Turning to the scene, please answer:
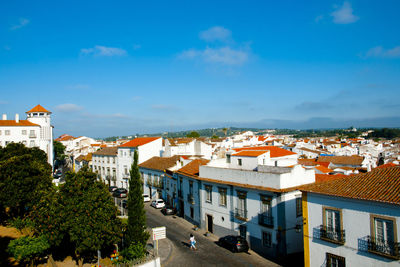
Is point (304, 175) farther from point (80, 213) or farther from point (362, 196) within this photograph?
point (80, 213)

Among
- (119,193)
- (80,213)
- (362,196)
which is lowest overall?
(119,193)

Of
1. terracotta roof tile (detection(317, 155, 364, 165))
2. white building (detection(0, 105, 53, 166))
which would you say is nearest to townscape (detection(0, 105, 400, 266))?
terracotta roof tile (detection(317, 155, 364, 165))

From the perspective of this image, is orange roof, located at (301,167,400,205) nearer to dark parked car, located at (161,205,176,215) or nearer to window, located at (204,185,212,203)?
window, located at (204,185,212,203)

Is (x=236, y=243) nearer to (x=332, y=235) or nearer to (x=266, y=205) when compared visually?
(x=266, y=205)

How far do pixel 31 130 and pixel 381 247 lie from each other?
67673 mm

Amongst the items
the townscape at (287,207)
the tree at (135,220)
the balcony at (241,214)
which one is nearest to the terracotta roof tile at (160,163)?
the townscape at (287,207)

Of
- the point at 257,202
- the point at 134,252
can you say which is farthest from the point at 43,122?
the point at 257,202

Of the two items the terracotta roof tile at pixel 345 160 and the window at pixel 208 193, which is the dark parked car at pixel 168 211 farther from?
the terracotta roof tile at pixel 345 160

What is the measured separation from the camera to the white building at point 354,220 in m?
16.2

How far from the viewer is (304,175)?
24.6m

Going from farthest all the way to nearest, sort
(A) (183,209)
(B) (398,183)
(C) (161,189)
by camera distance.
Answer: (C) (161,189), (A) (183,209), (B) (398,183)

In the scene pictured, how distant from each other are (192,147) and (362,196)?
1654 inches

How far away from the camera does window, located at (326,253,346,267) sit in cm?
1850

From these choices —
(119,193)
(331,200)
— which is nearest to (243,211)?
(331,200)
